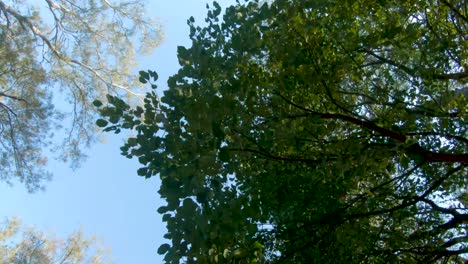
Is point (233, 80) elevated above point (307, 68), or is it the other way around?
point (307, 68)

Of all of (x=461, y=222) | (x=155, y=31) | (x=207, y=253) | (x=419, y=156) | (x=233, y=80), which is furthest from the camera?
(x=155, y=31)

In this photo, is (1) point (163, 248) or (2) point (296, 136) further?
(2) point (296, 136)

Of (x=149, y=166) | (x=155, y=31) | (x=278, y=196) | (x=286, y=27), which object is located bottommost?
(x=149, y=166)

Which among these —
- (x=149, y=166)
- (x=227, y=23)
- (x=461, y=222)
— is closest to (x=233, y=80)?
(x=227, y=23)

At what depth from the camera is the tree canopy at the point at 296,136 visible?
3805 millimetres

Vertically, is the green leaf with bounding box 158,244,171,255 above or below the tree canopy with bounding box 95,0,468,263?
below

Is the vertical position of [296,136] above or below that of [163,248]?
above

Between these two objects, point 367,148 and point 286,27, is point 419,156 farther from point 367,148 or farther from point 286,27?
point 286,27

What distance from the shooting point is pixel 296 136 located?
521 cm

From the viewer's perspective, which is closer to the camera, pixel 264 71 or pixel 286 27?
pixel 286 27

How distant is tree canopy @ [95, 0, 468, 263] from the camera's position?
12.5 feet

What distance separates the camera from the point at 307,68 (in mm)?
4793

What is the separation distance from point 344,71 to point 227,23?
1.40m

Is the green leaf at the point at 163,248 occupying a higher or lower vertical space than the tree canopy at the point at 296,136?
lower
